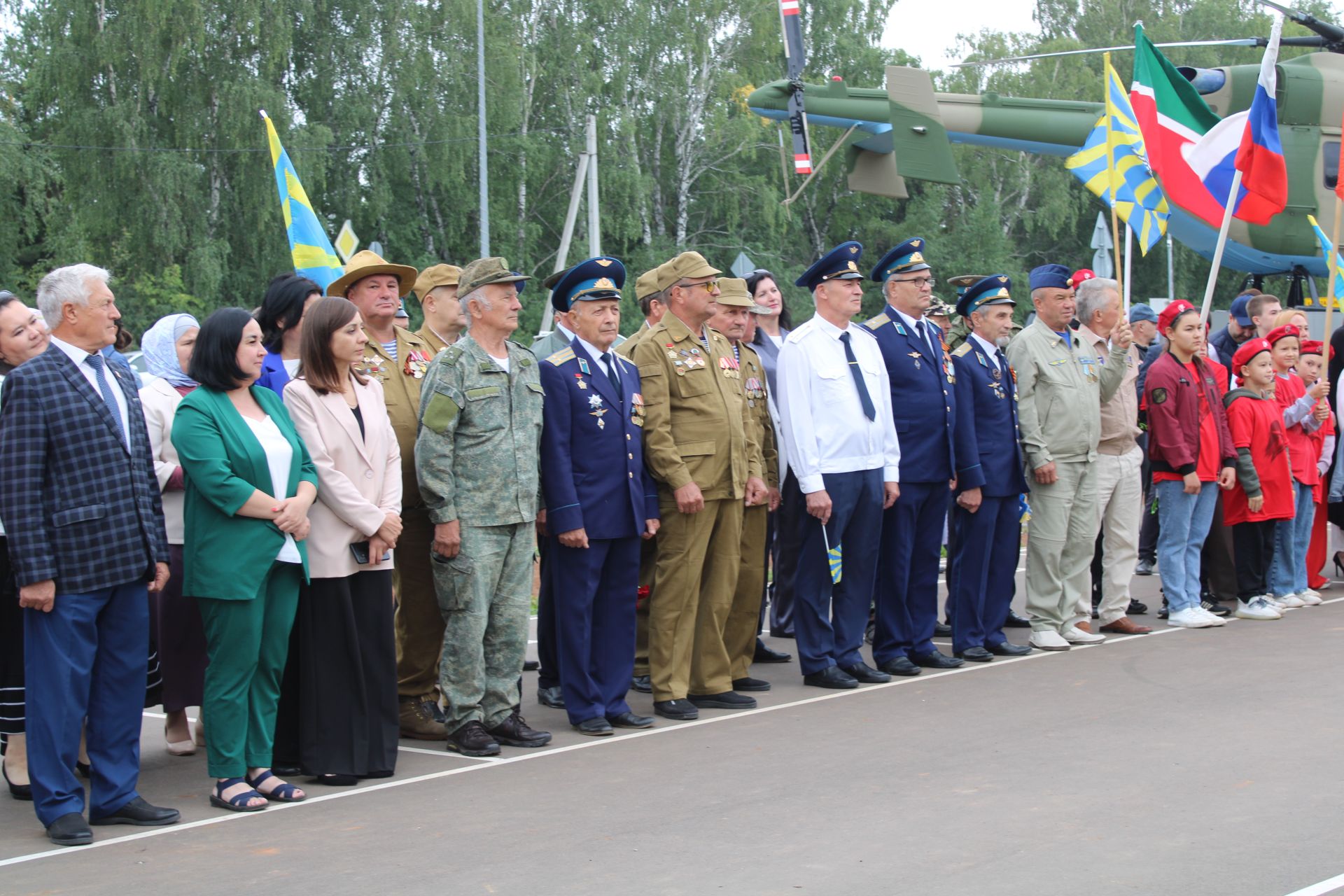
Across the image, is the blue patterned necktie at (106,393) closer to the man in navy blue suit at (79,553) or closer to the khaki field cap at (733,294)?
the man in navy blue suit at (79,553)

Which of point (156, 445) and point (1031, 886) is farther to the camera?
point (156, 445)

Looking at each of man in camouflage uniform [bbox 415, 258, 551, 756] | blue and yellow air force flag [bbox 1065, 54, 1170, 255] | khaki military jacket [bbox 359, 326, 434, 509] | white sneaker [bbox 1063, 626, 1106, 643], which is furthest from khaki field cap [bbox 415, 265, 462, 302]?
blue and yellow air force flag [bbox 1065, 54, 1170, 255]

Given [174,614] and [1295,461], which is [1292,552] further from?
[174,614]

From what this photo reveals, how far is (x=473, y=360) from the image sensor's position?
653cm

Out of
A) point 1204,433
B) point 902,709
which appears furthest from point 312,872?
point 1204,433

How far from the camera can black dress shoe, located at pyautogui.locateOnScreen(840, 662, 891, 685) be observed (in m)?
7.83

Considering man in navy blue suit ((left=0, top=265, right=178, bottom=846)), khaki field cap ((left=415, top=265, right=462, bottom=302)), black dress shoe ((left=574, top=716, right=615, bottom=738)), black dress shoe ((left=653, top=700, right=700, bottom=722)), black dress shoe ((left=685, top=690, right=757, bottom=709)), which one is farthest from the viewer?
khaki field cap ((left=415, top=265, right=462, bottom=302))

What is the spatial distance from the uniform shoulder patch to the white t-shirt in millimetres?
1482

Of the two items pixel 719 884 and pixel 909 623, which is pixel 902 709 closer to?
pixel 909 623

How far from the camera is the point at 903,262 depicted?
8344 mm

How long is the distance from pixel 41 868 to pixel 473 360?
270cm

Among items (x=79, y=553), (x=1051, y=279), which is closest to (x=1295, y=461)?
(x=1051, y=279)

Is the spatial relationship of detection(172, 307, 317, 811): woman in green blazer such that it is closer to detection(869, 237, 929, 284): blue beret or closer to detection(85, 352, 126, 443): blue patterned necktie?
detection(85, 352, 126, 443): blue patterned necktie

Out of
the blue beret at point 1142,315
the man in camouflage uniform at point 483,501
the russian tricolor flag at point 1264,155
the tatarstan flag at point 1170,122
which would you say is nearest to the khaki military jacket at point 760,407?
the man in camouflage uniform at point 483,501
